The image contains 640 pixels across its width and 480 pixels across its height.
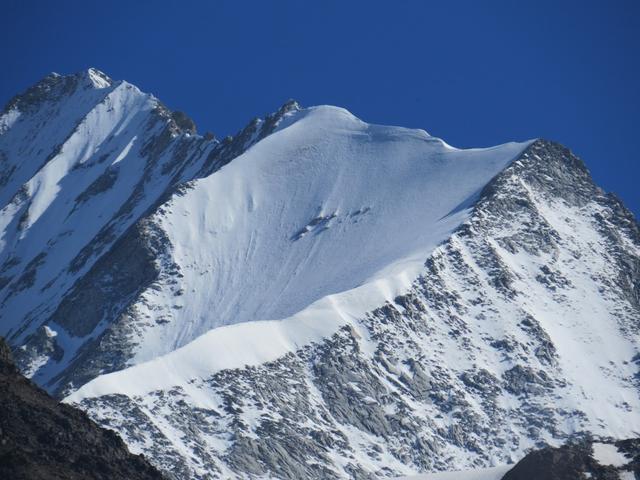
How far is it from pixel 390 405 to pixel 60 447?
78881 mm

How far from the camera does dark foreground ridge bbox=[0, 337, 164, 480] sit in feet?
255

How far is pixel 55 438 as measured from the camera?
79688mm

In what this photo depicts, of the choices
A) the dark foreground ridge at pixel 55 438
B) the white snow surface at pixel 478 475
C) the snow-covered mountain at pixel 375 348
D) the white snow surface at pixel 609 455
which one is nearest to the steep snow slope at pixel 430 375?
the snow-covered mountain at pixel 375 348

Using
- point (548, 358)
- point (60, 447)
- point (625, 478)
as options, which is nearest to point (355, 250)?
point (548, 358)

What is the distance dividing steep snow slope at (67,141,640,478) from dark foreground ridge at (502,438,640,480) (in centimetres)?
3226

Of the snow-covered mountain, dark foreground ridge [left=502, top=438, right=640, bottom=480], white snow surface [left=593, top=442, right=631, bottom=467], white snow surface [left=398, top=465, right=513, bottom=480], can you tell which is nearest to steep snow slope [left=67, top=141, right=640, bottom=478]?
the snow-covered mountain

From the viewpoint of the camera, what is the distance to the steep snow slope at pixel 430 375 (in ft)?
465

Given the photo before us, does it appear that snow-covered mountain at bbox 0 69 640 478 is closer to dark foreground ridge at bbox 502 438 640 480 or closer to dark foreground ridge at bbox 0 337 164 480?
dark foreground ridge at bbox 502 438 640 480

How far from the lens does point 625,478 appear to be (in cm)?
10831

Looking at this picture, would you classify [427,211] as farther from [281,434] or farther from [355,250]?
[281,434]

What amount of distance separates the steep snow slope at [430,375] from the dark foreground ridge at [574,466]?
32.3 m

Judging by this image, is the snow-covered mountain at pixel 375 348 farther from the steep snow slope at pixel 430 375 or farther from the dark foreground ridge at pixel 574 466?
the dark foreground ridge at pixel 574 466

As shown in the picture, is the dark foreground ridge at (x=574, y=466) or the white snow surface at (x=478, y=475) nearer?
the dark foreground ridge at (x=574, y=466)

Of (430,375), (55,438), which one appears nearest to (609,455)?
(55,438)
